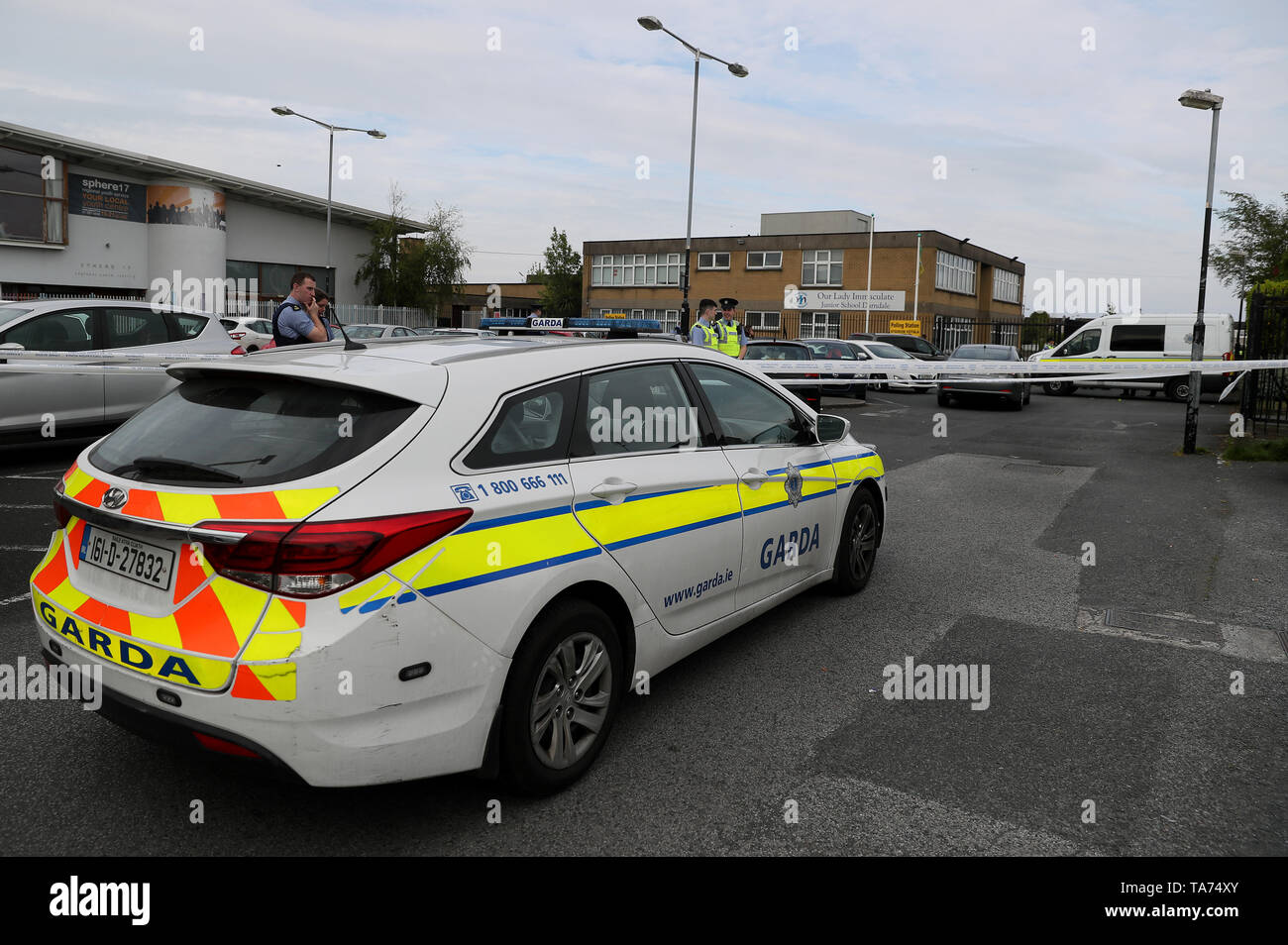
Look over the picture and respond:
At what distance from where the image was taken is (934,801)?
3467 millimetres

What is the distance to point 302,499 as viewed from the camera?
283cm

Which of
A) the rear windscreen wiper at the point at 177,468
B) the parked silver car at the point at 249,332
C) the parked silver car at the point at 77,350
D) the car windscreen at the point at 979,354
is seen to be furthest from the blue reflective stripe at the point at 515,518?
the car windscreen at the point at 979,354

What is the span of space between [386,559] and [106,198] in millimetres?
36922

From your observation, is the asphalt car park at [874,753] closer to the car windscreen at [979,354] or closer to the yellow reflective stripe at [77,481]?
the yellow reflective stripe at [77,481]

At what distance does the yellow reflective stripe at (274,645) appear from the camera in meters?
2.72

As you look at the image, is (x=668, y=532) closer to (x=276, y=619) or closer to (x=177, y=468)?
(x=276, y=619)

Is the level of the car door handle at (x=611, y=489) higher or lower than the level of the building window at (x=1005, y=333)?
lower

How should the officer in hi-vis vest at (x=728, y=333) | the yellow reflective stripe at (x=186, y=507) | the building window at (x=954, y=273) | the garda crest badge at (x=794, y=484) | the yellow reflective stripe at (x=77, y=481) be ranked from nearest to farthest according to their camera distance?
the yellow reflective stripe at (x=186, y=507)
the yellow reflective stripe at (x=77, y=481)
the garda crest badge at (x=794, y=484)
the officer in hi-vis vest at (x=728, y=333)
the building window at (x=954, y=273)

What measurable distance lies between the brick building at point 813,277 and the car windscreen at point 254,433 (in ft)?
152

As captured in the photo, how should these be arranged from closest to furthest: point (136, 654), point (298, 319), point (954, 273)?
point (136, 654), point (298, 319), point (954, 273)

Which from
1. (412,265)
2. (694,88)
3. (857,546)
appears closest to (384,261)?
(412,265)
